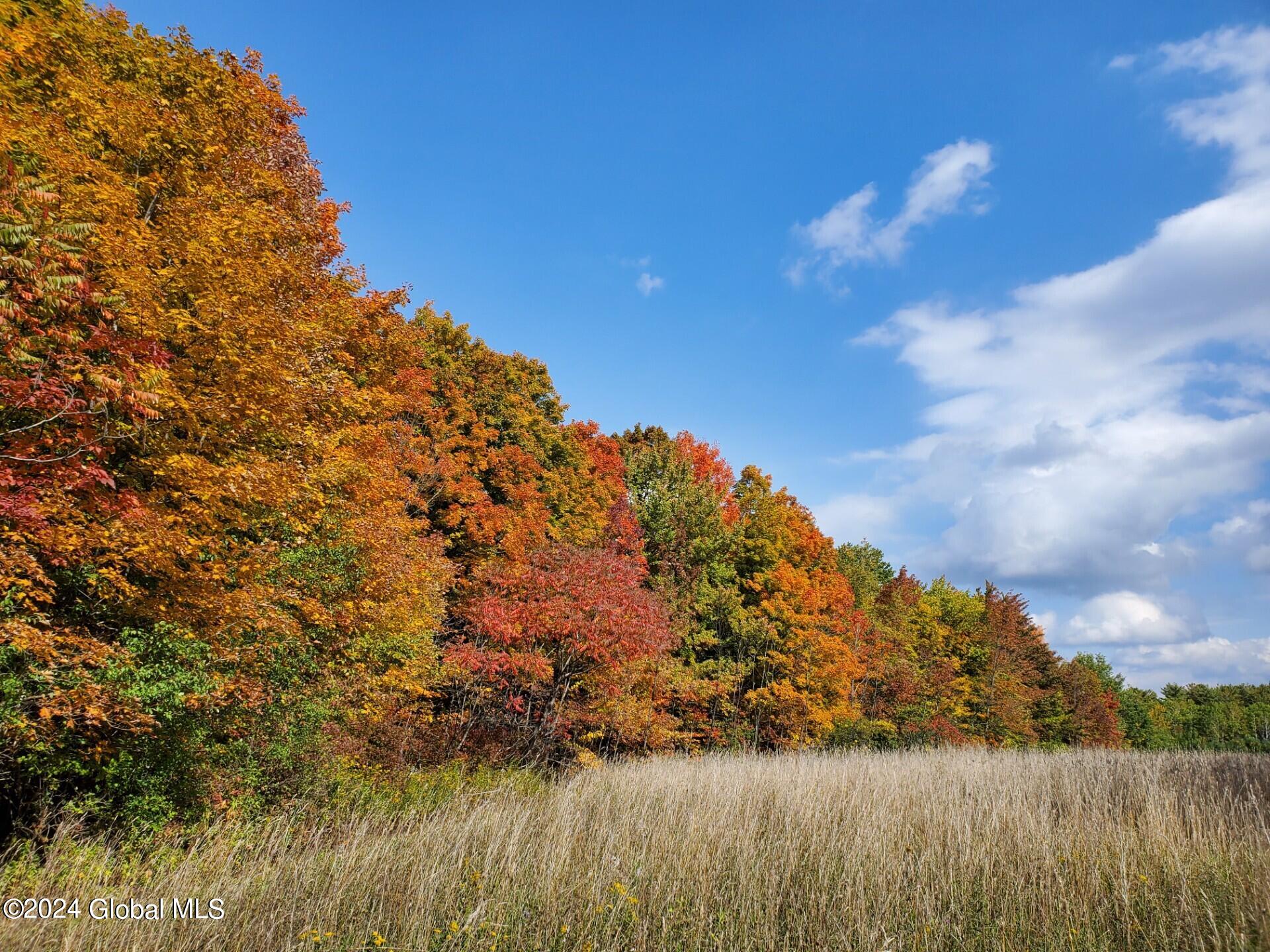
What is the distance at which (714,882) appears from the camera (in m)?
5.46

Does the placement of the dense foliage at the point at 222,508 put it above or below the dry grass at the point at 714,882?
above

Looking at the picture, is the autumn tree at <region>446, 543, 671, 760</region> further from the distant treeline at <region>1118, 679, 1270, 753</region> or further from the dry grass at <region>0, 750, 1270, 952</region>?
the distant treeline at <region>1118, 679, 1270, 753</region>

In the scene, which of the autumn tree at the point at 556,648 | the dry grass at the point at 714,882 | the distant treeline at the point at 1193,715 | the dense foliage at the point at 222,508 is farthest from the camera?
the distant treeline at the point at 1193,715

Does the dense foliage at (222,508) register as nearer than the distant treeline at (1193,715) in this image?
Yes

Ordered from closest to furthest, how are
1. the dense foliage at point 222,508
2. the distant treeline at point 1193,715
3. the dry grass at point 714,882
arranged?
the dry grass at point 714,882
the dense foliage at point 222,508
the distant treeline at point 1193,715

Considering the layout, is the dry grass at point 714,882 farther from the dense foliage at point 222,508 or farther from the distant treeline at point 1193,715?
the distant treeline at point 1193,715

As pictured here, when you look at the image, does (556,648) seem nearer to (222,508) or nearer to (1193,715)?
(222,508)

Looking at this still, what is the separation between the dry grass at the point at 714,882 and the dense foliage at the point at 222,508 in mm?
2070

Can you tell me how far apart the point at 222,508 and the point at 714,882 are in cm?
726

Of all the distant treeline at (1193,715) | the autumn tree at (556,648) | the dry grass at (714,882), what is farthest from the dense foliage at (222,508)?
the distant treeline at (1193,715)

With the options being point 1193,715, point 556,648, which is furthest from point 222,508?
point 1193,715

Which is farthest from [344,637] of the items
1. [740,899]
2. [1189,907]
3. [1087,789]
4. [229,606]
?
[1087,789]

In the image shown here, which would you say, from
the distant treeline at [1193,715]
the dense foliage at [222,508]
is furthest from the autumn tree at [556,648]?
the distant treeline at [1193,715]

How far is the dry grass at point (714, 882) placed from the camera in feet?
14.7
